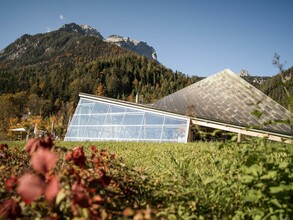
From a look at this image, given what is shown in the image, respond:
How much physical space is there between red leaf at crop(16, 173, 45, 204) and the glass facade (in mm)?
15698

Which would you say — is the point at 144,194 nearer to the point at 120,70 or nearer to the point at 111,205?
the point at 111,205

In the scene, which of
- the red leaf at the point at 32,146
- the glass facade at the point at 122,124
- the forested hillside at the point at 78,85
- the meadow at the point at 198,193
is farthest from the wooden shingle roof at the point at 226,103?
the forested hillside at the point at 78,85

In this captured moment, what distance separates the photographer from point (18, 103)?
272ft

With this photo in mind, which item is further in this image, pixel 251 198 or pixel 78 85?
pixel 78 85

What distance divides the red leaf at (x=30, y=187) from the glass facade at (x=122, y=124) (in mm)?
15698

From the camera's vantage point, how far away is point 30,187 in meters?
1.32

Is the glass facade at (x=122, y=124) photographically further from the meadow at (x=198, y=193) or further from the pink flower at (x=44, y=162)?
the pink flower at (x=44, y=162)

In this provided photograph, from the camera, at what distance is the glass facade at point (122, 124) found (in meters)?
17.5

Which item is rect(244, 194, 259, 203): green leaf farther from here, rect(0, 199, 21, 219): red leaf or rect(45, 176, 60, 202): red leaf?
rect(0, 199, 21, 219): red leaf

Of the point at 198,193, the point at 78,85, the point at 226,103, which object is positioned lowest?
the point at 198,193

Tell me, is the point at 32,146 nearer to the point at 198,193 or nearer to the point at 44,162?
the point at 44,162

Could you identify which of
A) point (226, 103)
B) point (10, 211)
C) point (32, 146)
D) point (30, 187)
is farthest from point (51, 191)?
point (226, 103)

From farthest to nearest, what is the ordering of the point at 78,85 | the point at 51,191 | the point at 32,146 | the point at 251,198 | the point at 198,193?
the point at 78,85 → the point at 198,193 → the point at 251,198 → the point at 32,146 → the point at 51,191

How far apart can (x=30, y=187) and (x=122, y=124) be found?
715 inches
